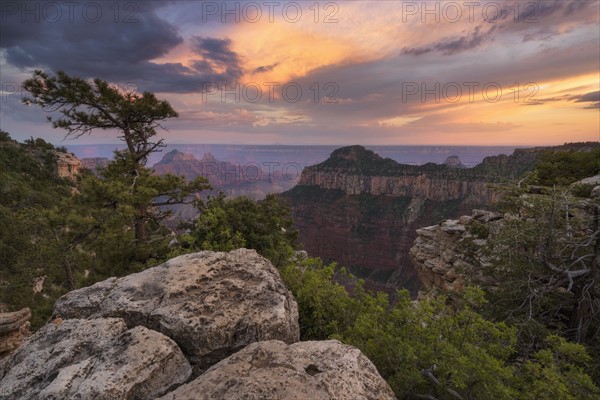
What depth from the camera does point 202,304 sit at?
19.9ft

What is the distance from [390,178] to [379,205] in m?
11.7

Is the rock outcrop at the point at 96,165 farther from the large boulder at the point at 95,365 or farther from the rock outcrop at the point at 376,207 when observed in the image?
the rock outcrop at the point at 376,207

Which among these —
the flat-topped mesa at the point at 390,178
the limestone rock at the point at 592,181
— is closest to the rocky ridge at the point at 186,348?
the limestone rock at the point at 592,181

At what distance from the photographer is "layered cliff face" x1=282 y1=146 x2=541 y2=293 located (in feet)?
333

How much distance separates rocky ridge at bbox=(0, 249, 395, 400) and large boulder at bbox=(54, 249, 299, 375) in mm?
19

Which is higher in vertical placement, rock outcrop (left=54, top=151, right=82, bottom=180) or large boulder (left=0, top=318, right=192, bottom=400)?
rock outcrop (left=54, top=151, right=82, bottom=180)

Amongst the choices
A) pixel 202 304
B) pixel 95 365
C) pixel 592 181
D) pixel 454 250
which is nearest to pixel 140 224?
pixel 202 304

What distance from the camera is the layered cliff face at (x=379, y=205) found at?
4001 inches

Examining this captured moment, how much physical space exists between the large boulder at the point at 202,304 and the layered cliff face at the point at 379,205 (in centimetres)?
8658

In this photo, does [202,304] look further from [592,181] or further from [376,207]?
[376,207]

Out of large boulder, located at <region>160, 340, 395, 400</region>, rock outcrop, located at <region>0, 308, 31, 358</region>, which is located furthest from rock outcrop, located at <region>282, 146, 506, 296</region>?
large boulder, located at <region>160, 340, 395, 400</region>

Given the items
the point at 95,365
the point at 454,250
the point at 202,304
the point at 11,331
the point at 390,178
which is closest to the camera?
the point at 95,365

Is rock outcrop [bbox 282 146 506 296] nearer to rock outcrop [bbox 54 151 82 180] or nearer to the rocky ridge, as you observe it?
rock outcrop [bbox 54 151 82 180]

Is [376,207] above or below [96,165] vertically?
below
